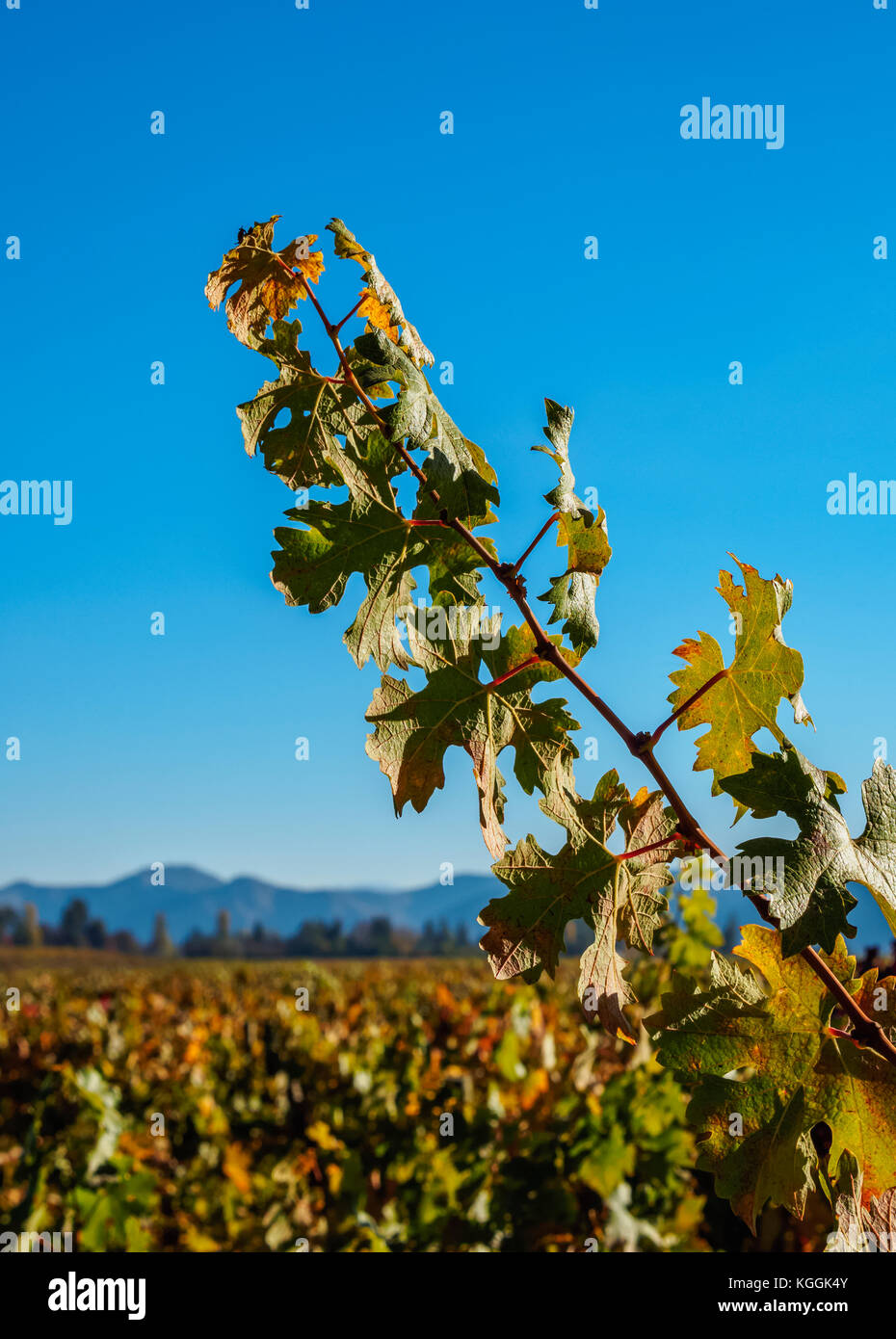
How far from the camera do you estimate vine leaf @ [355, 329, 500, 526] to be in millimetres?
1161

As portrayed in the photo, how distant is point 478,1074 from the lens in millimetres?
5875

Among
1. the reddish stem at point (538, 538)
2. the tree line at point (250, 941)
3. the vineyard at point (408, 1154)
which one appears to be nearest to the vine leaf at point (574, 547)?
the reddish stem at point (538, 538)

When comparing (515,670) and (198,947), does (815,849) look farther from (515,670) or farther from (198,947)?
(198,947)

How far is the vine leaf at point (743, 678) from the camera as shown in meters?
1.45

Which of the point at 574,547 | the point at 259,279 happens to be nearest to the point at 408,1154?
the point at 574,547

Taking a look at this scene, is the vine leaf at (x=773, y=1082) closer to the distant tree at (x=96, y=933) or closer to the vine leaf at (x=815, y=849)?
the vine leaf at (x=815, y=849)

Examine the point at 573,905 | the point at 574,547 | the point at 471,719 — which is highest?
the point at 574,547

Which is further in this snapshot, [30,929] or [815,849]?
[30,929]

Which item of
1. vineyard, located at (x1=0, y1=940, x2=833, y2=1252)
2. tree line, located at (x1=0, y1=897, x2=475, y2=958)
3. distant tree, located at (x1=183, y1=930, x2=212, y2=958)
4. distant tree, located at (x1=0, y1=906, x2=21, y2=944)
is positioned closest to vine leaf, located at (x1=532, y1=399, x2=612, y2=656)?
vineyard, located at (x1=0, y1=940, x2=833, y2=1252)

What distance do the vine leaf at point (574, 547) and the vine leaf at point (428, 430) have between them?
10 centimetres

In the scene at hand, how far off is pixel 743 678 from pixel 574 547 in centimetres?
36

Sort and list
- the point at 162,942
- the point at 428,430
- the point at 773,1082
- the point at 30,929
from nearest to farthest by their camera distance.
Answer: the point at 428,430, the point at 773,1082, the point at 30,929, the point at 162,942

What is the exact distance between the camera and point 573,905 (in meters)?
1.32

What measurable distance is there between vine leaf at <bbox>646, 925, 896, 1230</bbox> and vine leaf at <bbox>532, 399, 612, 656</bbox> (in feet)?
1.51
